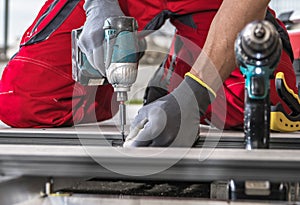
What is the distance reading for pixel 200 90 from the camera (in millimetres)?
1343

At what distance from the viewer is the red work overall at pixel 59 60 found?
206 centimetres

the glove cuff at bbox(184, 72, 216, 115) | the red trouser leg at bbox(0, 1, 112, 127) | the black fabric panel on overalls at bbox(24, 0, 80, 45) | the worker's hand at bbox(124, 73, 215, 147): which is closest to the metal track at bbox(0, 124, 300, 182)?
the worker's hand at bbox(124, 73, 215, 147)

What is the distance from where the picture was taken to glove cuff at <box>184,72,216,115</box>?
52.7 inches

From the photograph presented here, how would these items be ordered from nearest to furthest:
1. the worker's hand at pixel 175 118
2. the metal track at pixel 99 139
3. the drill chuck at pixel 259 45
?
the drill chuck at pixel 259 45 < the worker's hand at pixel 175 118 < the metal track at pixel 99 139

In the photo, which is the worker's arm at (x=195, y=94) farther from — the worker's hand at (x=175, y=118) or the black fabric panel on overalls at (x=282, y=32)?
the black fabric panel on overalls at (x=282, y=32)

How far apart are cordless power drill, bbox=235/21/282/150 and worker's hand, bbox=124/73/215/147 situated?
0.60 ft

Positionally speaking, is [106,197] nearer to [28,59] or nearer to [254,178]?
[254,178]

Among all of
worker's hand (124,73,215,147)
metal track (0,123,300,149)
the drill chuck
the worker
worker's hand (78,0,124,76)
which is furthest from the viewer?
the worker

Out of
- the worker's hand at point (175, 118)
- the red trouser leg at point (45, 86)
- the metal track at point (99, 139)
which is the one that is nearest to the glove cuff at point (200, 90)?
the worker's hand at point (175, 118)

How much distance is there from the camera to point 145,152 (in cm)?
113

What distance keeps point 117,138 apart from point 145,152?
490 mm

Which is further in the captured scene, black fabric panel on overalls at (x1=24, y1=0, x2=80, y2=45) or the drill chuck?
black fabric panel on overalls at (x1=24, y1=0, x2=80, y2=45)

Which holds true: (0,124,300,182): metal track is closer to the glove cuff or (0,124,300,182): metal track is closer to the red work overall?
the glove cuff

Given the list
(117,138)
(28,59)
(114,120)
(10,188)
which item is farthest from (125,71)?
(114,120)
